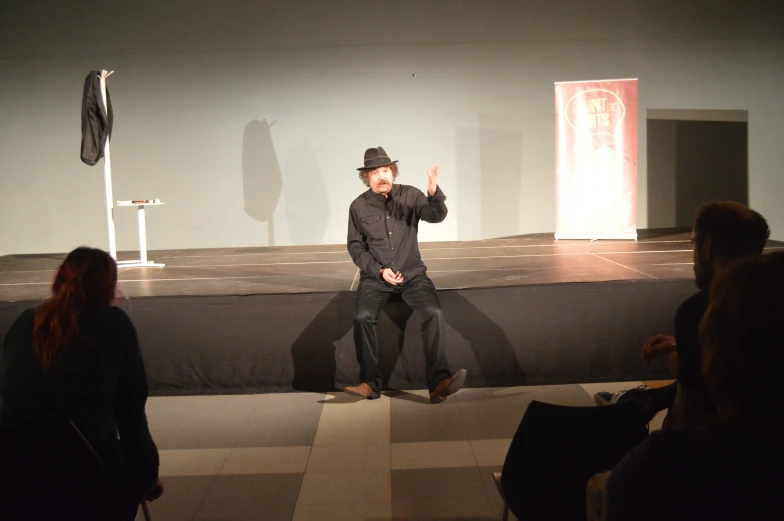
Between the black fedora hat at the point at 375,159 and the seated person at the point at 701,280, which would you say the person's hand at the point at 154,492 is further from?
the black fedora hat at the point at 375,159

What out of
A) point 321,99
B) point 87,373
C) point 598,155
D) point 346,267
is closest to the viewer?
point 87,373

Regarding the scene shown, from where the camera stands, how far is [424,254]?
5820mm

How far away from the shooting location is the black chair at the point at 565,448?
145cm

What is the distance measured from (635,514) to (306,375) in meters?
2.85

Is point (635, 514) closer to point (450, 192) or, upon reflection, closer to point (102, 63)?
point (450, 192)

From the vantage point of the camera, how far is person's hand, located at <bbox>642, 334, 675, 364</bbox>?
1909 mm

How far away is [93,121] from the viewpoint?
5.27 metres

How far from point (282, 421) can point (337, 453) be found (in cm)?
52

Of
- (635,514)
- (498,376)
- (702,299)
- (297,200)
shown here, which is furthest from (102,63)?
(635,514)

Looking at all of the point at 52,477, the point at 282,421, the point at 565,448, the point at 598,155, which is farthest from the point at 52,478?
the point at 598,155

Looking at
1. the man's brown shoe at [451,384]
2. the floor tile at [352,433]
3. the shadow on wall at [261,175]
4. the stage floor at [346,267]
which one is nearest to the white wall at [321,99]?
the shadow on wall at [261,175]

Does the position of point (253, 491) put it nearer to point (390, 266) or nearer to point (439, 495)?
point (439, 495)

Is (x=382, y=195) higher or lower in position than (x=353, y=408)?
higher

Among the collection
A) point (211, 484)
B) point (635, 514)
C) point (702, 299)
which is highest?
point (702, 299)
